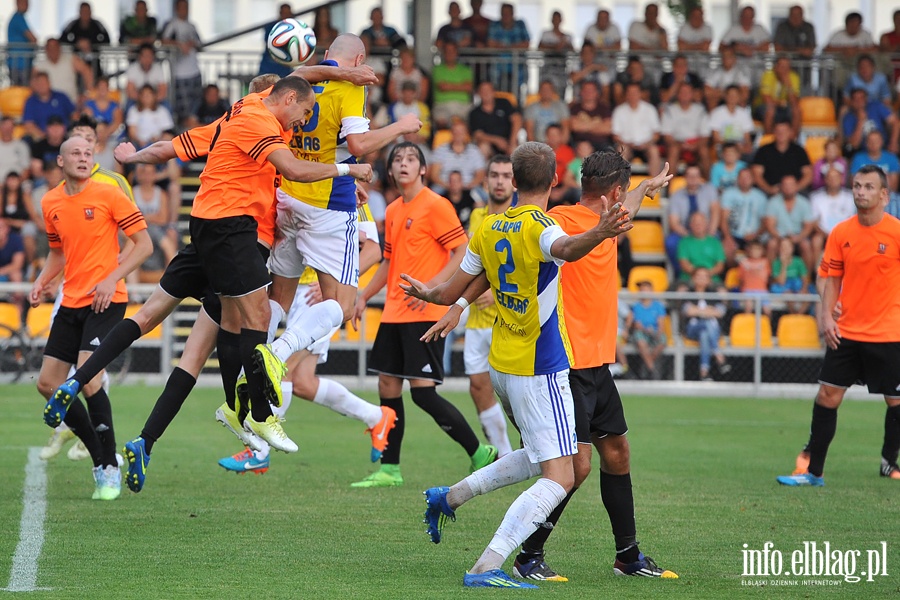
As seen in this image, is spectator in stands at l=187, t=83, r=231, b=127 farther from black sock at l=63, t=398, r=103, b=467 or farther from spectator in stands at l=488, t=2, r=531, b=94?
black sock at l=63, t=398, r=103, b=467

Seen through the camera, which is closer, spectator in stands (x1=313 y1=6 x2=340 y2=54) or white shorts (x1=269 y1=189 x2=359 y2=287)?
white shorts (x1=269 y1=189 x2=359 y2=287)

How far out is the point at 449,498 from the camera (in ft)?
19.7

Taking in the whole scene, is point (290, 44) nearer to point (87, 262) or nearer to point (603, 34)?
point (87, 262)

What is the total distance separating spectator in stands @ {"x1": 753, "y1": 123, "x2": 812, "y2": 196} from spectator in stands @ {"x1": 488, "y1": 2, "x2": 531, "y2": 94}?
170 inches

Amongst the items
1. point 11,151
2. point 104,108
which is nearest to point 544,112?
point 104,108

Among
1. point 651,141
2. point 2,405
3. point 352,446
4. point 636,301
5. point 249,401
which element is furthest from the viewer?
point 651,141

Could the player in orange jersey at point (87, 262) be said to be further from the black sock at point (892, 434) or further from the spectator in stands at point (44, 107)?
the spectator in stands at point (44, 107)

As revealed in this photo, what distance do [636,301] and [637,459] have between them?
219 inches

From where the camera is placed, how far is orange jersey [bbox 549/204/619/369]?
6.11 m

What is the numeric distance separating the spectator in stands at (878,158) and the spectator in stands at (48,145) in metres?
12.1

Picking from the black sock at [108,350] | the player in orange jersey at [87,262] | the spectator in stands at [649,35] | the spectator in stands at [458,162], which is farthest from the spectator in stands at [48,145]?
the black sock at [108,350]

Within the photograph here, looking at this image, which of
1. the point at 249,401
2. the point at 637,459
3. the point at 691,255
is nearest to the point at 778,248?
the point at 691,255

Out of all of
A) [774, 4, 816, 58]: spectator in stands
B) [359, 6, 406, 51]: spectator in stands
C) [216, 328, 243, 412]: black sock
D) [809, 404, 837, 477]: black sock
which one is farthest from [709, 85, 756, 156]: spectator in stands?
[216, 328, 243, 412]: black sock

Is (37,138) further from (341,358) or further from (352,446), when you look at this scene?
(352,446)
